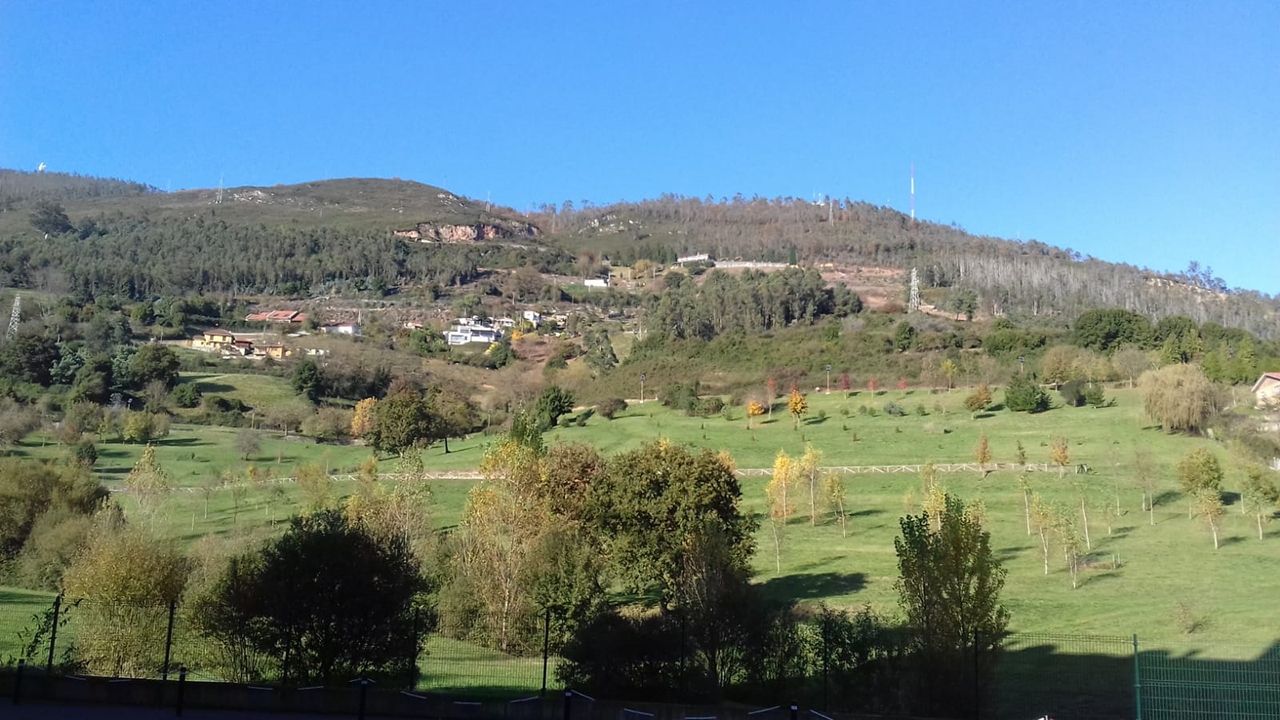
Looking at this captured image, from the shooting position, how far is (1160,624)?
25828 mm

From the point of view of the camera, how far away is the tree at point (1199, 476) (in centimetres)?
4262

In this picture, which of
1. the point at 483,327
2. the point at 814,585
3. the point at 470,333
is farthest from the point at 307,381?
the point at 814,585

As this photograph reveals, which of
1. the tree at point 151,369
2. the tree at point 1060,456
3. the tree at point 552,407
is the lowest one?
the tree at point 1060,456

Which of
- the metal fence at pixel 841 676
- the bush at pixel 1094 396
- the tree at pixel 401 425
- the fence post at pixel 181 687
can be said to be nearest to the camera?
the fence post at pixel 181 687

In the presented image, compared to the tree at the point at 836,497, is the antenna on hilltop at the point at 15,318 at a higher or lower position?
higher

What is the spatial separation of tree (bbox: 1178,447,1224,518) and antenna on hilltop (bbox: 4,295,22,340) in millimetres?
108916

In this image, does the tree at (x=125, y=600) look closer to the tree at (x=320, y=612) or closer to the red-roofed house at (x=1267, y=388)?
the tree at (x=320, y=612)

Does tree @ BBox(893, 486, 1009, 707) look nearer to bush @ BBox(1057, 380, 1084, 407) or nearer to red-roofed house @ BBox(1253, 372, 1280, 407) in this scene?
bush @ BBox(1057, 380, 1084, 407)

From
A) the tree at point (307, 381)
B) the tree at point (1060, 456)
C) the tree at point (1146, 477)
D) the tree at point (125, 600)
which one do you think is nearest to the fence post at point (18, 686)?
the tree at point (125, 600)

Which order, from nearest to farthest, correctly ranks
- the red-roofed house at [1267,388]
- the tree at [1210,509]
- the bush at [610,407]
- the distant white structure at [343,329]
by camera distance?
the tree at [1210,509]
the red-roofed house at [1267,388]
the bush at [610,407]
the distant white structure at [343,329]

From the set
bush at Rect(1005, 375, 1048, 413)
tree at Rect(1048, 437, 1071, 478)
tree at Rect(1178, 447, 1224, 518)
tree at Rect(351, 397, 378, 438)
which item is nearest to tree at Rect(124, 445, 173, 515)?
tree at Rect(351, 397, 378, 438)

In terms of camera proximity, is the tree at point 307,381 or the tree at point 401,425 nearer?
the tree at point 401,425

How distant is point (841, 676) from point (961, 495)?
112 feet

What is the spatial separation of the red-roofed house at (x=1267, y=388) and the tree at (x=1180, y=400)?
1093cm
